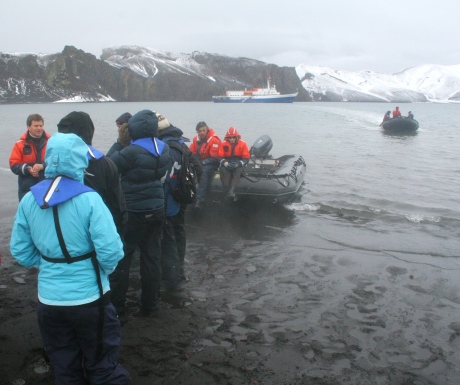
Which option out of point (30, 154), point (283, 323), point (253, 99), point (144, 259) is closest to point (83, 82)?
point (253, 99)

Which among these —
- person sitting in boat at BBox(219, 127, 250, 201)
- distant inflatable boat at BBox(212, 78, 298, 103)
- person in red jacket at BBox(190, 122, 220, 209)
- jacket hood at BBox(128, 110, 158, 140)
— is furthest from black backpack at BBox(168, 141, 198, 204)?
distant inflatable boat at BBox(212, 78, 298, 103)

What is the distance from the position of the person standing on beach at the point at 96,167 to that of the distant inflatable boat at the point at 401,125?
30.7m

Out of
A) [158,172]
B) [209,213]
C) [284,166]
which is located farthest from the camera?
[284,166]

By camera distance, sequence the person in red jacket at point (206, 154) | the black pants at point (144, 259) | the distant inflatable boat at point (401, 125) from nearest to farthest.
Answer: the black pants at point (144, 259)
the person in red jacket at point (206, 154)
the distant inflatable boat at point (401, 125)

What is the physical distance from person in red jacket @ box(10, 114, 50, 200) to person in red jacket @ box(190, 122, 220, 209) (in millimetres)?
3138

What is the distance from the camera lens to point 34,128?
5.57m

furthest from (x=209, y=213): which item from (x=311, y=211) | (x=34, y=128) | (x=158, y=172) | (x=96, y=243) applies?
(x=96, y=243)

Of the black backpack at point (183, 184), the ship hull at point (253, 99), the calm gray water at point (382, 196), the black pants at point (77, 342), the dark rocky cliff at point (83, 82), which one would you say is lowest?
the calm gray water at point (382, 196)

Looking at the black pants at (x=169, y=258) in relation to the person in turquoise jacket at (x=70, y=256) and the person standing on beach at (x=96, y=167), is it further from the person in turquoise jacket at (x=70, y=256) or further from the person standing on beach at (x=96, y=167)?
the person in turquoise jacket at (x=70, y=256)

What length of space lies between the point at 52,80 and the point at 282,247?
139 metres

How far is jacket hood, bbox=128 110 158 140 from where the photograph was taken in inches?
160

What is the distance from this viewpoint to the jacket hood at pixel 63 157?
100 inches

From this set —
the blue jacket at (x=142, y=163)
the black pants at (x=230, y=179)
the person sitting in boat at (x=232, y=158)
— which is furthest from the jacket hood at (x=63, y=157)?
the black pants at (x=230, y=179)

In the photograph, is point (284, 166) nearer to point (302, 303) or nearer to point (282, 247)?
point (282, 247)
